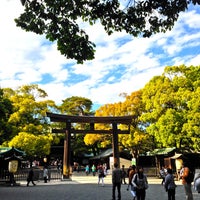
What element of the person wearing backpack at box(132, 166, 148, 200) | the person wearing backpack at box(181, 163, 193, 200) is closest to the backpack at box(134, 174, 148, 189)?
the person wearing backpack at box(132, 166, 148, 200)

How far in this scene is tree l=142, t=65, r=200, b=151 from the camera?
952 inches

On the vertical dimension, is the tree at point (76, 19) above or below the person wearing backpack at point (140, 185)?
above

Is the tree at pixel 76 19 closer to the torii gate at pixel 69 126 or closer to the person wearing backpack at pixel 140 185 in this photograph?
the person wearing backpack at pixel 140 185

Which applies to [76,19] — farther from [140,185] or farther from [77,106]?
[77,106]

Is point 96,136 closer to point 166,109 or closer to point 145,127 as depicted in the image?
point 145,127

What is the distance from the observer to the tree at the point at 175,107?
24188mm

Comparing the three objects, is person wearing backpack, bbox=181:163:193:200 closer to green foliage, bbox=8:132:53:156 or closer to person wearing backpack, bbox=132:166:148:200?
person wearing backpack, bbox=132:166:148:200

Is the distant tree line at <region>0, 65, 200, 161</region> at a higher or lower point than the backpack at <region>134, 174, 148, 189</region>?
higher

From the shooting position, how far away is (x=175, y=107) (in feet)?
89.0

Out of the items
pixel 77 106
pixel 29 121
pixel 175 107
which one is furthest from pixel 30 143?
pixel 77 106

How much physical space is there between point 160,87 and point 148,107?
8.71 ft

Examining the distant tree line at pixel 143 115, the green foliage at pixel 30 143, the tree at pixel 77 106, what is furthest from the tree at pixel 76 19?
the tree at pixel 77 106

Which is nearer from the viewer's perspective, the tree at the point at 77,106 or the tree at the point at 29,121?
the tree at the point at 29,121

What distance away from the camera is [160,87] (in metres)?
28.0
